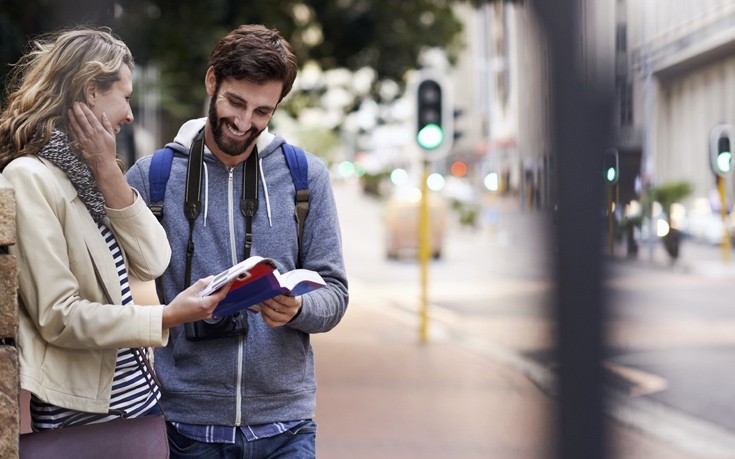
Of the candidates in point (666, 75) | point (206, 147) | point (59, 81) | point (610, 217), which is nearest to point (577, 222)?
point (610, 217)

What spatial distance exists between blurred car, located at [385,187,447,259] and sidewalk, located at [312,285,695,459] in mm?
11815

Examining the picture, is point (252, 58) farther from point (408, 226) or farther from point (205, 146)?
point (408, 226)

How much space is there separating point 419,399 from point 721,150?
21.1 ft

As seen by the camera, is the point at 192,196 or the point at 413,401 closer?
the point at 192,196

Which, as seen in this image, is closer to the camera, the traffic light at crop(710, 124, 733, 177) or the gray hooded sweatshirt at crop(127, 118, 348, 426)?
the traffic light at crop(710, 124, 733, 177)

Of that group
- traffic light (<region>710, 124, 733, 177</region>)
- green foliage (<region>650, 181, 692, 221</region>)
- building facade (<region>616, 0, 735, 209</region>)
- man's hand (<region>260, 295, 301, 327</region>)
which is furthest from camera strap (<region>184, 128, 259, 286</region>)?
traffic light (<region>710, 124, 733, 177</region>)

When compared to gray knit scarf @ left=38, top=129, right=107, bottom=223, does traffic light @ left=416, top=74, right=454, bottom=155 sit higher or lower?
higher

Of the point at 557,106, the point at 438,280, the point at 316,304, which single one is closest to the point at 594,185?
the point at 557,106

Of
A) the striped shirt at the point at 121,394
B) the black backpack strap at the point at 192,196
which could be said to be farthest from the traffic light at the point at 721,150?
the black backpack strap at the point at 192,196

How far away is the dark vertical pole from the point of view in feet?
1.76

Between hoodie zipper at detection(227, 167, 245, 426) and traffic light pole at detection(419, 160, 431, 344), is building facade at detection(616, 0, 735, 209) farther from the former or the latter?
traffic light pole at detection(419, 160, 431, 344)

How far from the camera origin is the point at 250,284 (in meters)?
1.60

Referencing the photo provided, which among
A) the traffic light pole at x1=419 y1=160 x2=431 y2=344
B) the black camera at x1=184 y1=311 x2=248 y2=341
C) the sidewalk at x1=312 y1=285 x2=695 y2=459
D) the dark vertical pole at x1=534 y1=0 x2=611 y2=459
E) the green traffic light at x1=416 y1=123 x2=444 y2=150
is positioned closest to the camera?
the dark vertical pole at x1=534 y1=0 x2=611 y2=459

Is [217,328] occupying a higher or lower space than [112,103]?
lower
